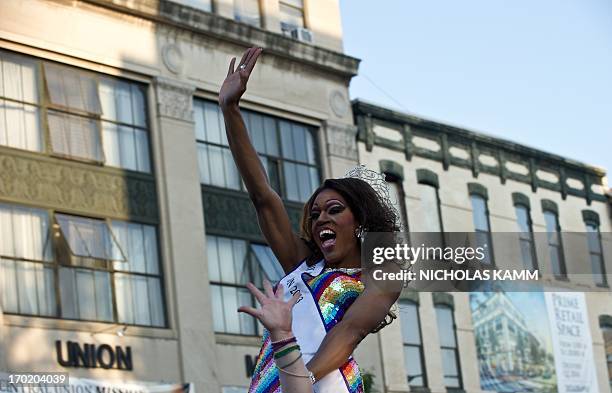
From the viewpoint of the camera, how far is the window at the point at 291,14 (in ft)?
106

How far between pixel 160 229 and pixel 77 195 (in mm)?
2241

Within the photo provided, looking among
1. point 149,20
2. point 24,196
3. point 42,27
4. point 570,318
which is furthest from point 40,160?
point 570,318

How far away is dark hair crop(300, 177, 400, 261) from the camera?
5.39 m

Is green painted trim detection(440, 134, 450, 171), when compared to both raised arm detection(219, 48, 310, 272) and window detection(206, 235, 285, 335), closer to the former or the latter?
window detection(206, 235, 285, 335)

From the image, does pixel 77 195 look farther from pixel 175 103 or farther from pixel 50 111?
pixel 175 103

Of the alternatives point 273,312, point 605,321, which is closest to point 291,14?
point 605,321

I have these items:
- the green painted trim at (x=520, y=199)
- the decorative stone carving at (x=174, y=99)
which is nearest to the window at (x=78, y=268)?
the decorative stone carving at (x=174, y=99)

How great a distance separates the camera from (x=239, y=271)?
28.3 m

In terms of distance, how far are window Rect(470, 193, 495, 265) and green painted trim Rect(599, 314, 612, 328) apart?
5.01m

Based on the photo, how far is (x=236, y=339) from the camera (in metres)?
27.8

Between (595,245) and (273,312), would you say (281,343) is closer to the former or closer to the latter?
(273,312)

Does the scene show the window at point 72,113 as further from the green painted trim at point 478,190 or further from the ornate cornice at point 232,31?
the green painted trim at point 478,190

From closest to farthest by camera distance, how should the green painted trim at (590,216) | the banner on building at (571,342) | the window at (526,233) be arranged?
1. the banner on building at (571,342)
2. the window at (526,233)
3. the green painted trim at (590,216)

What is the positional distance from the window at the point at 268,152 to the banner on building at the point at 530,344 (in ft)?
22.0
